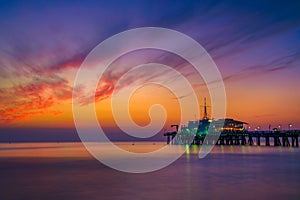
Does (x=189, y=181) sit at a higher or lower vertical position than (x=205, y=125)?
lower

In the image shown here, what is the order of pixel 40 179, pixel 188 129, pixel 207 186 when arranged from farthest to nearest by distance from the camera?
pixel 188 129, pixel 40 179, pixel 207 186

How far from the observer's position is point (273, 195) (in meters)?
22.3

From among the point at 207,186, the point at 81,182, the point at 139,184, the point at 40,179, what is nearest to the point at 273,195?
the point at 207,186

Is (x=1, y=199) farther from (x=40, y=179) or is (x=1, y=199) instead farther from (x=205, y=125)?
(x=205, y=125)

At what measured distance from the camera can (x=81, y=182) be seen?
94.5ft

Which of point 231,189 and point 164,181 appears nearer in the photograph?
point 231,189

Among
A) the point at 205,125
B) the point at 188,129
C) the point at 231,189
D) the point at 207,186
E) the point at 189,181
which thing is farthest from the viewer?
the point at 188,129

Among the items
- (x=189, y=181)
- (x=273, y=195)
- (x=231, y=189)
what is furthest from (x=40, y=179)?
(x=273, y=195)

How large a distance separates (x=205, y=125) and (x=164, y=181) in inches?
4601

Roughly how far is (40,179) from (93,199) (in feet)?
37.5

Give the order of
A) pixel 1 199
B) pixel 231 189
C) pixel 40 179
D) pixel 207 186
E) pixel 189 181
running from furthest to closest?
pixel 40 179 < pixel 189 181 < pixel 207 186 < pixel 231 189 < pixel 1 199

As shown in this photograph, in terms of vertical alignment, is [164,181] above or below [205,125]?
below

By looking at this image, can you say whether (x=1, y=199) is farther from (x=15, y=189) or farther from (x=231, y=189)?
(x=231, y=189)

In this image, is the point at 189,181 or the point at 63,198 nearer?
the point at 63,198
